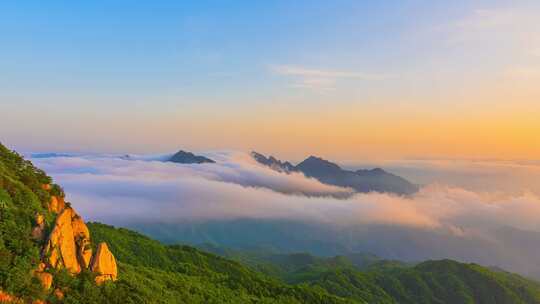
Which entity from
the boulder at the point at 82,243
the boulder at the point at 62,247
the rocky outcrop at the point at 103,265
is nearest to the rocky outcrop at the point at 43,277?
the boulder at the point at 62,247

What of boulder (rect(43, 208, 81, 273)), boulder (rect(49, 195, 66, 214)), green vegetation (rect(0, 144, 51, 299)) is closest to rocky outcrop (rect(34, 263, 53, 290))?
green vegetation (rect(0, 144, 51, 299))

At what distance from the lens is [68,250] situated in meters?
51.0

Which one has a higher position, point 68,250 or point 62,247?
point 62,247

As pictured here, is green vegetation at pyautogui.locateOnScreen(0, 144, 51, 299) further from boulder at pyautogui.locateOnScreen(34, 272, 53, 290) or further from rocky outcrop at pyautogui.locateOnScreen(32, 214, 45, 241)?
boulder at pyautogui.locateOnScreen(34, 272, 53, 290)

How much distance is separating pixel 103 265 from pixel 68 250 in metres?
6.57

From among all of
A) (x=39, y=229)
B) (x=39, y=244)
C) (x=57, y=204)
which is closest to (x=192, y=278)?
(x=57, y=204)

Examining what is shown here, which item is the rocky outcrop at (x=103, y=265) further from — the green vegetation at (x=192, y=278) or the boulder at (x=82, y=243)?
the green vegetation at (x=192, y=278)

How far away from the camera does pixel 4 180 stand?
53500 millimetres

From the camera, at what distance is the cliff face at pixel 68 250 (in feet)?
157

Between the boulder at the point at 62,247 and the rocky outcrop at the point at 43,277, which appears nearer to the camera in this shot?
the rocky outcrop at the point at 43,277

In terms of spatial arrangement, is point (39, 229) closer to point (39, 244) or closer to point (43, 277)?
point (39, 244)

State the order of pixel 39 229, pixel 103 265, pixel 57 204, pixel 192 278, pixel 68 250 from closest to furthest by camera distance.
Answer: pixel 39 229
pixel 68 250
pixel 103 265
pixel 57 204
pixel 192 278

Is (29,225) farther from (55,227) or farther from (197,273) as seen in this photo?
(197,273)

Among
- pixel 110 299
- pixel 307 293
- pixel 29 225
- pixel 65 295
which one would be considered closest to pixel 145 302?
pixel 110 299
